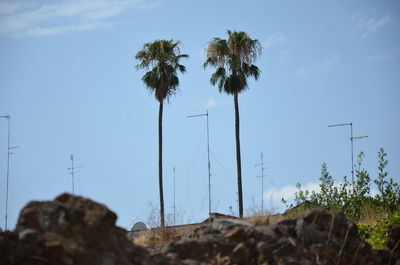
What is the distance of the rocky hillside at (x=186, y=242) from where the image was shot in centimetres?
712

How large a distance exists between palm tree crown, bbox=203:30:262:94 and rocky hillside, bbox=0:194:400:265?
28923 mm

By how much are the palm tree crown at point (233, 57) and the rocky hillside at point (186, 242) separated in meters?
28.9

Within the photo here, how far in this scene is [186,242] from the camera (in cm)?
922

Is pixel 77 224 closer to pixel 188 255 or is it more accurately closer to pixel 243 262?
pixel 188 255

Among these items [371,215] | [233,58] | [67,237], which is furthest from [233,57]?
[67,237]

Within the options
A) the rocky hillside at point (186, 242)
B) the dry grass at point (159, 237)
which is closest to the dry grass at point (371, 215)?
the rocky hillside at point (186, 242)

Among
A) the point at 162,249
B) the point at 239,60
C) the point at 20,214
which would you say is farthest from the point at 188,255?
the point at 239,60

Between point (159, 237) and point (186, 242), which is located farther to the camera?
Result: point (159, 237)

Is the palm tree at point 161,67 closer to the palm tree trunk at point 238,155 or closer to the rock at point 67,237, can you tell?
the palm tree trunk at point 238,155

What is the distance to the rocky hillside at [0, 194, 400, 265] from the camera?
7125 millimetres

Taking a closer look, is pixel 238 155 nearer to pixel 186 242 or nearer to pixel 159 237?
pixel 159 237

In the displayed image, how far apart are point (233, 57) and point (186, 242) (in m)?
32.9

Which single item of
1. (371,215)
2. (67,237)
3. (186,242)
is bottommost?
(371,215)

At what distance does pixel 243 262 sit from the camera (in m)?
9.53
